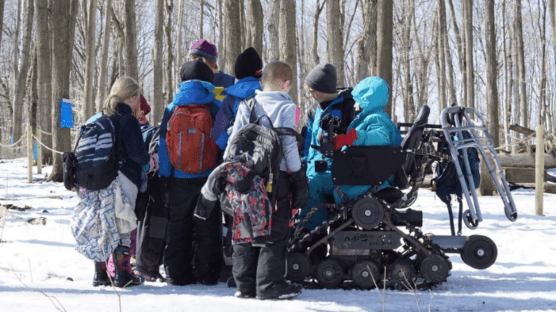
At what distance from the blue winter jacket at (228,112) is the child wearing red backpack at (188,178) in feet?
0.70

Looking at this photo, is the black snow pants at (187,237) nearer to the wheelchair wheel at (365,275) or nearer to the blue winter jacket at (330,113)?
the blue winter jacket at (330,113)

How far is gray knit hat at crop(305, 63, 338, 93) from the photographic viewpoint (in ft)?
15.1

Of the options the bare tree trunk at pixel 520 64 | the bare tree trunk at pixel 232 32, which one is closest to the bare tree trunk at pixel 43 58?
the bare tree trunk at pixel 232 32

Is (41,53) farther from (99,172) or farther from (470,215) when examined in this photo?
(470,215)

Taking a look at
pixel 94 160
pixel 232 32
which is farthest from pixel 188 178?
pixel 232 32

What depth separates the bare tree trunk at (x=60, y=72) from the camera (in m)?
13.1

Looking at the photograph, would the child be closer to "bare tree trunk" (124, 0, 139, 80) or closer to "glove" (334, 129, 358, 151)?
"glove" (334, 129, 358, 151)

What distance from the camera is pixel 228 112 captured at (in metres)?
4.41

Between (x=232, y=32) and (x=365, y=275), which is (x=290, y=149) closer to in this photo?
(x=365, y=275)

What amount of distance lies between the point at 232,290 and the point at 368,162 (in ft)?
4.85

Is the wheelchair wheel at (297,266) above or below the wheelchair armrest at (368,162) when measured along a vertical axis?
below

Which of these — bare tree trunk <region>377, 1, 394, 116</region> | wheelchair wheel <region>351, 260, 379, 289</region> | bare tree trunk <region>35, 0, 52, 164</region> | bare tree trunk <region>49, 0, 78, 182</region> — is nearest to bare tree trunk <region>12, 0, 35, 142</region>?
bare tree trunk <region>35, 0, 52, 164</region>

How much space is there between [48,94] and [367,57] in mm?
9319

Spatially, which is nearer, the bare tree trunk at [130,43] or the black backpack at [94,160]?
the black backpack at [94,160]
